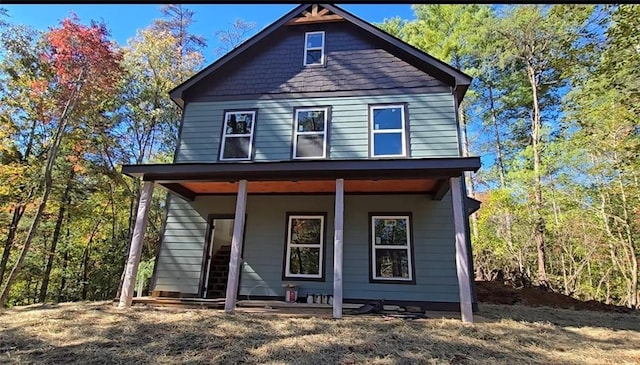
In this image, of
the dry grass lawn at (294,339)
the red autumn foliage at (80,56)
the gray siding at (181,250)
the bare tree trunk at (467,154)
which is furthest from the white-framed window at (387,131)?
the red autumn foliage at (80,56)

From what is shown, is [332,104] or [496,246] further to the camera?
[496,246]

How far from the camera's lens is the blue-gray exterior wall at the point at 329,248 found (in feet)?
24.2

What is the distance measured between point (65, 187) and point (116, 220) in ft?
9.58

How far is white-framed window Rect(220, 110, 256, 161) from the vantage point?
873cm

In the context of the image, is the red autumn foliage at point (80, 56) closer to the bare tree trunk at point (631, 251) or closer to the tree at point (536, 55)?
the tree at point (536, 55)

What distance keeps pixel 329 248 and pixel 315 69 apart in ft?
15.2

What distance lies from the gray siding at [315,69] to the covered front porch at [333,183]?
2.65 metres

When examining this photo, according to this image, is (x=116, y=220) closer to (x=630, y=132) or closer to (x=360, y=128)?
(x=360, y=128)

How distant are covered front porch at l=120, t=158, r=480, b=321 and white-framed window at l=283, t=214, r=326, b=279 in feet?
0.99

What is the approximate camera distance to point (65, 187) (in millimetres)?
13516

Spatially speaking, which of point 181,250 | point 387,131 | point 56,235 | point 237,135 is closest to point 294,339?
point 181,250

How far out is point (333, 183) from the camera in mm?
7652

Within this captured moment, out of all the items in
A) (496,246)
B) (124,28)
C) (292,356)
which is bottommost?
(292,356)

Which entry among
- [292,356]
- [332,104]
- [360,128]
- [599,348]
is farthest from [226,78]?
[599,348]
